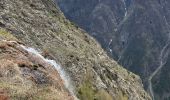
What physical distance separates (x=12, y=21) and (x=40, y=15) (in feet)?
44.7

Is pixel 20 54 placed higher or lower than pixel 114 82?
higher

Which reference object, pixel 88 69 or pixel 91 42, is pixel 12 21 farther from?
pixel 91 42

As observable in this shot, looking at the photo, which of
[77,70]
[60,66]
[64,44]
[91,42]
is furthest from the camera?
[91,42]

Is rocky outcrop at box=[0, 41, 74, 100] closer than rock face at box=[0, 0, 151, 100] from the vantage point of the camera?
Yes

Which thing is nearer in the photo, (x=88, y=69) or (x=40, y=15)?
(x=88, y=69)

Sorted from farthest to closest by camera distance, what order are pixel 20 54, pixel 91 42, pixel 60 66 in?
1. pixel 91 42
2. pixel 60 66
3. pixel 20 54

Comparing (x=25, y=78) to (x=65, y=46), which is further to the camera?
(x=65, y=46)

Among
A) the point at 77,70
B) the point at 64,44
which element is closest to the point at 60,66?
the point at 77,70

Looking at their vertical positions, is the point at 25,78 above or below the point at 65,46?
above

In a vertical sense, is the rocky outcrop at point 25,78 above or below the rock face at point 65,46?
above

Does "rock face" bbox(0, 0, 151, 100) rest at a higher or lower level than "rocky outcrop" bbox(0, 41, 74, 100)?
lower

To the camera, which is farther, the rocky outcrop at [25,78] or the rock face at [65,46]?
the rock face at [65,46]

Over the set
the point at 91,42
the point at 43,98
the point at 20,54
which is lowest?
the point at 91,42

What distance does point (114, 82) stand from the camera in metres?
94.7
